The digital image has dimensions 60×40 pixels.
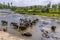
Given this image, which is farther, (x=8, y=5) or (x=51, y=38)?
(x=8, y=5)

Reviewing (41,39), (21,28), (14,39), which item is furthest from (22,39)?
(21,28)

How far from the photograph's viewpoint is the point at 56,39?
34156mm

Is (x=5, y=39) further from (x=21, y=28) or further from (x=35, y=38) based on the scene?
(x=21, y=28)

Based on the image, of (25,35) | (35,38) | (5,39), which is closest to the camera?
(5,39)

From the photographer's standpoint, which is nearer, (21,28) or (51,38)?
(51,38)

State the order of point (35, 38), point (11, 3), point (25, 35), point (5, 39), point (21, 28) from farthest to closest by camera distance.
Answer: point (11, 3)
point (21, 28)
point (25, 35)
point (35, 38)
point (5, 39)

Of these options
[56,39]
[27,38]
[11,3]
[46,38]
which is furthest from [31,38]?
[11,3]

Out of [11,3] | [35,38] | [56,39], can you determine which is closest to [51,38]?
[56,39]

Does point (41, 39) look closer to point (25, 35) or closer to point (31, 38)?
point (31, 38)

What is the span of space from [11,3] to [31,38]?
510 feet

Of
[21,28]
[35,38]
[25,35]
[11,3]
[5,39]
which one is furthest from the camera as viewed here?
[11,3]

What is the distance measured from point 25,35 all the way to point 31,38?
3019 mm

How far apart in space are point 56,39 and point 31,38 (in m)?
5.57

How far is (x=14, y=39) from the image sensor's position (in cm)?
3167
